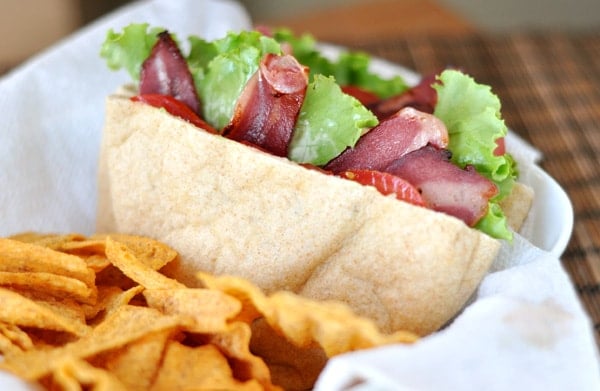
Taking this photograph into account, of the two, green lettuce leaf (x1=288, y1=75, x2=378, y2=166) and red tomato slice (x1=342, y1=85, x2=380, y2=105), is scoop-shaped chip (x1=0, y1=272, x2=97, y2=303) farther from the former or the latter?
red tomato slice (x1=342, y1=85, x2=380, y2=105)

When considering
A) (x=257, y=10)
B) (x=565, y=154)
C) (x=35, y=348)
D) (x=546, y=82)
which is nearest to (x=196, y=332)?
(x=35, y=348)

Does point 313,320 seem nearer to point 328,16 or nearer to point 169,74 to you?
point 169,74

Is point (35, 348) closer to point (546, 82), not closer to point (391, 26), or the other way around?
point (546, 82)

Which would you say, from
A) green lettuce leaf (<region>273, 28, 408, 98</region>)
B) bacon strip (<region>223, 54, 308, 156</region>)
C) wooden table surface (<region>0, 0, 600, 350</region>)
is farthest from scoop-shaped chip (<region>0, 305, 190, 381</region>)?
wooden table surface (<region>0, 0, 600, 350</region>)

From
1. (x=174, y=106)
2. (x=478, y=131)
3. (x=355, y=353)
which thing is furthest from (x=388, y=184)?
(x=174, y=106)

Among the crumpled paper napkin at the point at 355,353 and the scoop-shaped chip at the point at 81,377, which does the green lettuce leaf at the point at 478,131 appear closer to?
the crumpled paper napkin at the point at 355,353

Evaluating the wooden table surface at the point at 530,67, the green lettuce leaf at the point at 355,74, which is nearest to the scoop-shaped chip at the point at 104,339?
the green lettuce leaf at the point at 355,74
